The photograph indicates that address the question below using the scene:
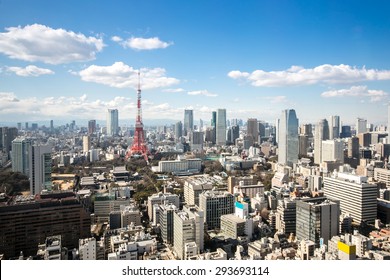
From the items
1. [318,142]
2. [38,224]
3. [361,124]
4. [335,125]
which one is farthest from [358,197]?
[318,142]

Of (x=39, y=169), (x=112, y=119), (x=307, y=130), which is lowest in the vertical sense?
(x=39, y=169)

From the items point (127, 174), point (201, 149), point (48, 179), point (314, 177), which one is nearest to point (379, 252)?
point (314, 177)

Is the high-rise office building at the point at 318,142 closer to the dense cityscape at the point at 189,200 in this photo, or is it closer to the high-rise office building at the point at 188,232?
the dense cityscape at the point at 189,200

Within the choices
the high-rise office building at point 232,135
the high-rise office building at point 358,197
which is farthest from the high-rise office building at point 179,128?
the high-rise office building at point 358,197

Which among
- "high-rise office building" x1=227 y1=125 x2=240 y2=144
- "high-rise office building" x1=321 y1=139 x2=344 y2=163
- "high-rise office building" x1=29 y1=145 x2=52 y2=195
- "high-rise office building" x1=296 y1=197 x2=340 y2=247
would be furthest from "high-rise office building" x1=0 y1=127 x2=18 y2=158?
"high-rise office building" x1=321 y1=139 x2=344 y2=163

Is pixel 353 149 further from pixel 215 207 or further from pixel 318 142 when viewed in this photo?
pixel 215 207
